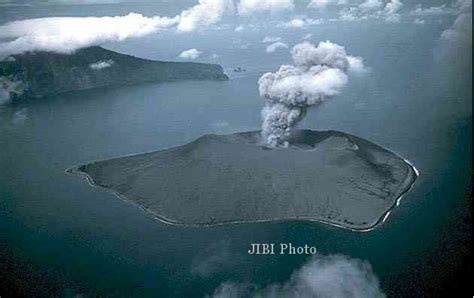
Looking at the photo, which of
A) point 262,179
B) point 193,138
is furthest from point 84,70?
point 262,179

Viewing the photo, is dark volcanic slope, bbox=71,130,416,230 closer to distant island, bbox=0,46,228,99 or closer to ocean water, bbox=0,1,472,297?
ocean water, bbox=0,1,472,297

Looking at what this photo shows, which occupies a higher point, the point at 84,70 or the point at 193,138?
the point at 84,70

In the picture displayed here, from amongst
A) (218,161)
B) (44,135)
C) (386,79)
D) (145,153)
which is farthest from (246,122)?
(44,135)

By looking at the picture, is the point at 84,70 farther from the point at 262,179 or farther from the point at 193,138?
the point at 262,179

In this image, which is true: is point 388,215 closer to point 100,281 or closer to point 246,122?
point 246,122

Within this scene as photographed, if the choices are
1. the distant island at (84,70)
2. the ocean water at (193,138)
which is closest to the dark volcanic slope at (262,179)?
the ocean water at (193,138)

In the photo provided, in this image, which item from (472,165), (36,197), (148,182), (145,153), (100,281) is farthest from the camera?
(148,182)
